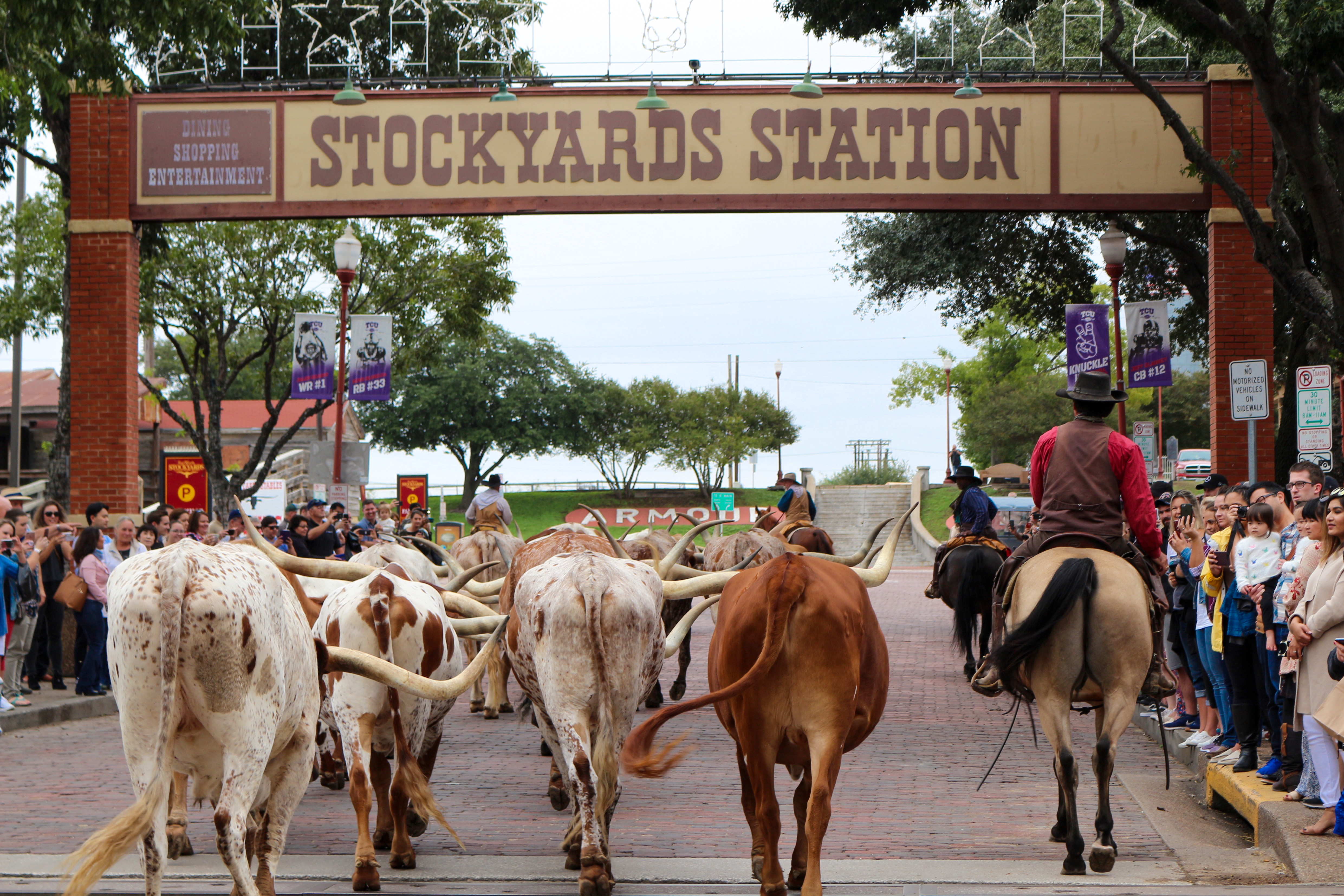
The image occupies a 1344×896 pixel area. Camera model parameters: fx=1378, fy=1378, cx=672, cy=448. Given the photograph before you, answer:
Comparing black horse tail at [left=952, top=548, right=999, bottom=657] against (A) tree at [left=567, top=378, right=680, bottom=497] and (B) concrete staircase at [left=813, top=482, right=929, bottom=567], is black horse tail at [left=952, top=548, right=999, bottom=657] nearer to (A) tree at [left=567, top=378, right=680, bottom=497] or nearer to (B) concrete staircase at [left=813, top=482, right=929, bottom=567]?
(B) concrete staircase at [left=813, top=482, right=929, bottom=567]

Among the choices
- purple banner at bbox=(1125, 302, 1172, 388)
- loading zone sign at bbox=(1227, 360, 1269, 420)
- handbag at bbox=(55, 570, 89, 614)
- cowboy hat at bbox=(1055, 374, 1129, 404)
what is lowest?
handbag at bbox=(55, 570, 89, 614)

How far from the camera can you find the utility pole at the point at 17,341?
31.0 m

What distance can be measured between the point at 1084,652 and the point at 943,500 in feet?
158

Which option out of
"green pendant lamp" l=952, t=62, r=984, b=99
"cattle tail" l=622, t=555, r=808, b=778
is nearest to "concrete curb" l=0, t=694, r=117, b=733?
"cattle tail" l=622, t=555, r=808, b=778

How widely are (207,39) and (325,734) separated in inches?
358

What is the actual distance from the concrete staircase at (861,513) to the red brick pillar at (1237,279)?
2648cm

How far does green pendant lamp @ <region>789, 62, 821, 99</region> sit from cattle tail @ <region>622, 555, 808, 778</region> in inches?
494

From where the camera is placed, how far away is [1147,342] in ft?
63.5

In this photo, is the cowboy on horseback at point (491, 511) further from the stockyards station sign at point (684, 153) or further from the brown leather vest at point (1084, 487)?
the brown leather vest at point (1084, 487)

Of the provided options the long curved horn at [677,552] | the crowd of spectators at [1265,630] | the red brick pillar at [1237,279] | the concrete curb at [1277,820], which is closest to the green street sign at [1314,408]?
the crowd of spectators at [1265,630]

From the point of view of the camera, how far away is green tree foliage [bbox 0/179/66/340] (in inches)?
1177

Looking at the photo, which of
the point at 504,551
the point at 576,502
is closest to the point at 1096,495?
the point at 504,551

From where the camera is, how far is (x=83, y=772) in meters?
10.1

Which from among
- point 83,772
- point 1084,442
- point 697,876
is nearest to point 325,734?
point 83,772
